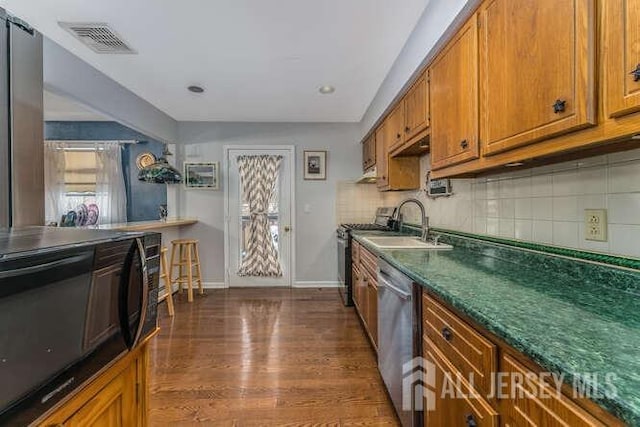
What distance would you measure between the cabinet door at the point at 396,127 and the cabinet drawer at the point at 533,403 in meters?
2.09

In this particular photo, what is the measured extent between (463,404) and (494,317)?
15.5 inches

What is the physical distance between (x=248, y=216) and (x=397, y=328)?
10.5 ft

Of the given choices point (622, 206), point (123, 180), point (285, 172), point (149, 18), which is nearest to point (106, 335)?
point (622, 206)

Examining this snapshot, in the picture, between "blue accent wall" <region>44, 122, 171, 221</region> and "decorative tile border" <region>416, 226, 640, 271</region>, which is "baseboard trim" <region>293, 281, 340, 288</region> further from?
"decorative tile border" <region>416, 226, 640, 271</region>

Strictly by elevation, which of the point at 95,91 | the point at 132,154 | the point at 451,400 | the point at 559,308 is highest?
the point at 95,91

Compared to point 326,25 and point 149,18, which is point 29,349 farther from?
point 326,25

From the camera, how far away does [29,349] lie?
70 centimetres

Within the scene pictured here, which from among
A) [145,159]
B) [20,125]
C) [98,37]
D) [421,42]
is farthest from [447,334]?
[145,159]

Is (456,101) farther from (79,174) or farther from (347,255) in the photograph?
(79,174)

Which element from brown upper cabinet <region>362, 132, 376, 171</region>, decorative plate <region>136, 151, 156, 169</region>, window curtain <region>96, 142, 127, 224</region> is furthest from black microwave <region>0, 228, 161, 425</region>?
window curtain <region>96, 142, 127, 224</region>

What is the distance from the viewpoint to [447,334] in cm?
114

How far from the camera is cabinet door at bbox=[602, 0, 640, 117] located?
76cm

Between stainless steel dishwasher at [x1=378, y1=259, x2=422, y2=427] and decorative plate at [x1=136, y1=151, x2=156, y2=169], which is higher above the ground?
decorative plate at [x1=136, y1=151, x2=156, y2=169]

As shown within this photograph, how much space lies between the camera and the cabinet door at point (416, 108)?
2.09 m
